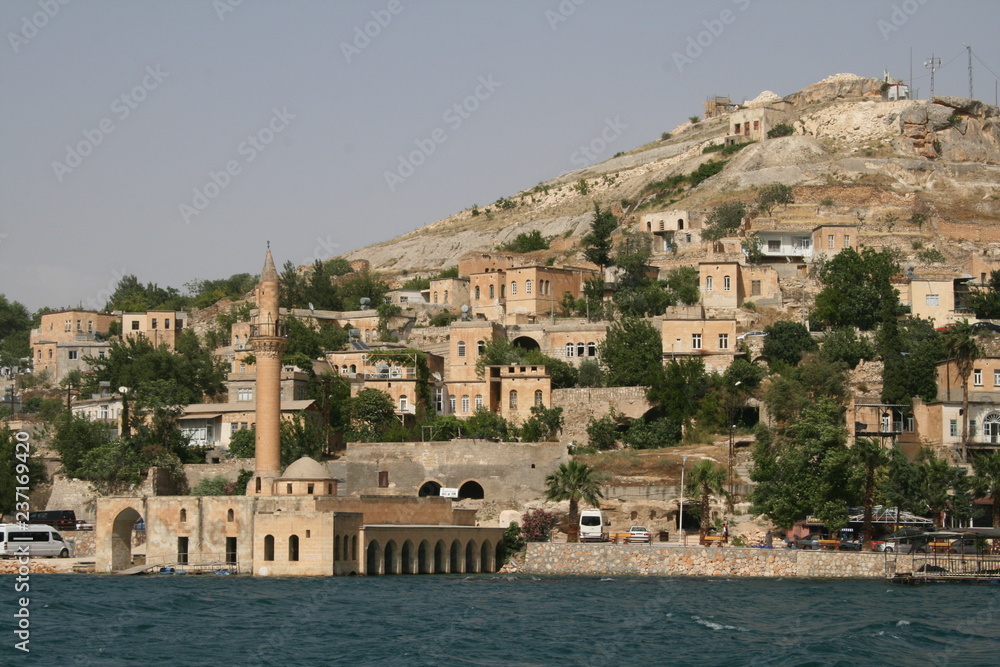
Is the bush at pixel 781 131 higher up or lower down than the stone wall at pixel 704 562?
higher up

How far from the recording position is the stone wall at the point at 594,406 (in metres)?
70.4

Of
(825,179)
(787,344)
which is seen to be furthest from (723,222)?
(787,344)

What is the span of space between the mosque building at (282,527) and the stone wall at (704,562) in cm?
401

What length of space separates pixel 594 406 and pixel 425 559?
15.2 metres

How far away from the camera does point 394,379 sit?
74500 millimetres

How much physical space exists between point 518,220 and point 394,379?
172 feet

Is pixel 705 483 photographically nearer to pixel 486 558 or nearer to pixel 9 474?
pixel 486 558

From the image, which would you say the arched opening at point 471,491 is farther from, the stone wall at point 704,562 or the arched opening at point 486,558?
the stone wall at point 704,562

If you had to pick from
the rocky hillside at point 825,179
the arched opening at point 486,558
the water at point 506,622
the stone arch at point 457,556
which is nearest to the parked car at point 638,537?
the water at point 506,622

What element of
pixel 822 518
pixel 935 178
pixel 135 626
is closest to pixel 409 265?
pixel 935 178

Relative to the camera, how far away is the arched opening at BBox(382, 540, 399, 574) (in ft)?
190

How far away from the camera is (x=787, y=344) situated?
73438mm

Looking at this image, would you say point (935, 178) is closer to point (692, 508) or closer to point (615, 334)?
point (615, 334)

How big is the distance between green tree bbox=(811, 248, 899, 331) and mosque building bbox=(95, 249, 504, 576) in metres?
25.9
